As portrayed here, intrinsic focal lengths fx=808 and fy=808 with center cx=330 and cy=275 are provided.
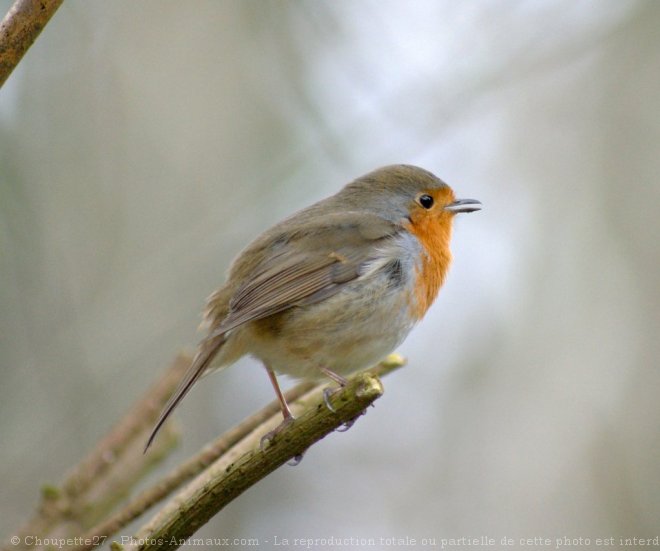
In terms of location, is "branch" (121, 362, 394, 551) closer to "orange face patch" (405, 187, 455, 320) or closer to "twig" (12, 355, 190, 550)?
"twig" (12, 355, 190, 550)

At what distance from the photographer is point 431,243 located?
429 cm

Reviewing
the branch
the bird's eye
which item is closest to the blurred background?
the bird's eye

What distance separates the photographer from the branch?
2.37 meters

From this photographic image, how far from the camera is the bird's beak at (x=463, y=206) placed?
456cm

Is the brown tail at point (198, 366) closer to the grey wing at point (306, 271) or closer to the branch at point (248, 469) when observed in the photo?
the grey wing at point (306, 271)

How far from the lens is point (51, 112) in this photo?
21.6 ft

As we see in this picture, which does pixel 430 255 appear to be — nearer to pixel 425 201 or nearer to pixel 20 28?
pixel 425 201

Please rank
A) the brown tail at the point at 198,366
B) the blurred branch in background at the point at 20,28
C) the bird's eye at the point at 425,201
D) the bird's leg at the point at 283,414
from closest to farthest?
the blurred branch in background at the point at 20,28
the bird's leg at the point at 283,414
the brown tail at the point at 198,366
the bird's eye at the point at 425,201

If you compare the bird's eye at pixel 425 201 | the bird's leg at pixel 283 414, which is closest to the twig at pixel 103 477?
the bird's leg at pixel 283 414

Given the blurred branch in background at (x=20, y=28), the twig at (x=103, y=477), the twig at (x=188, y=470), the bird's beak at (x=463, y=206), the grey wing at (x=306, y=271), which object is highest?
the blurred branch in background at (x=20, y=28)

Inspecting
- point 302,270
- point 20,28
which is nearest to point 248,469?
point 20,28

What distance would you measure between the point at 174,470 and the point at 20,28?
187cm

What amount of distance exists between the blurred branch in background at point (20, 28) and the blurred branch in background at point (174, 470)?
4.33ft

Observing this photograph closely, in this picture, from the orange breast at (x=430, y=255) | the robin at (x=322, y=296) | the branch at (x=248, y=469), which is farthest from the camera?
the orange breast at (x=430, y=255)
